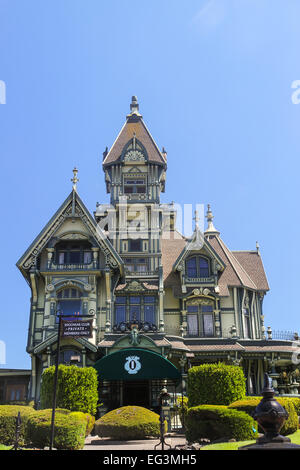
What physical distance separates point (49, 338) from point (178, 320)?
9524 mm

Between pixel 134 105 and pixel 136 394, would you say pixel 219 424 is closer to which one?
pixel 136 394

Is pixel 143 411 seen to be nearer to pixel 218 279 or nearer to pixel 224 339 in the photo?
pixel 224 339

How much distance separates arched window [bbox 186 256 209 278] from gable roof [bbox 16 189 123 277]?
5.40 m

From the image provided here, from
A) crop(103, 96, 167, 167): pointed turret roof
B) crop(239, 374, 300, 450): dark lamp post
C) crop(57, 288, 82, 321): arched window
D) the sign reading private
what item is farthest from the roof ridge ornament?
crop(239, 374, 300, 450): dark lamp post

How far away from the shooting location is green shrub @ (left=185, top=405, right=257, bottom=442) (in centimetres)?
1878

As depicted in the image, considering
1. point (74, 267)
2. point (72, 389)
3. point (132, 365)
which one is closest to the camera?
point (72, 389)

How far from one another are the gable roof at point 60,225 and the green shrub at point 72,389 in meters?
9.52

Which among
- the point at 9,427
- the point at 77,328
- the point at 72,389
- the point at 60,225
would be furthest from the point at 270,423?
the point at 60,225

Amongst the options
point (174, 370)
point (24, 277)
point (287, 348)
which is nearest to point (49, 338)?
point (24, 277)

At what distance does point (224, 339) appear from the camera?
31391 mm

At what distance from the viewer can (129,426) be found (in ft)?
67.6

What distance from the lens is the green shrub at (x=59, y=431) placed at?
17625 mm

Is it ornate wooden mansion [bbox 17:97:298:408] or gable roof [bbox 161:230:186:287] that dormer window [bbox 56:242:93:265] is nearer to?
ornate wooden mansion [bbox 17:97:298:408]

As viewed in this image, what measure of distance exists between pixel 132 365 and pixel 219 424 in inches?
366
